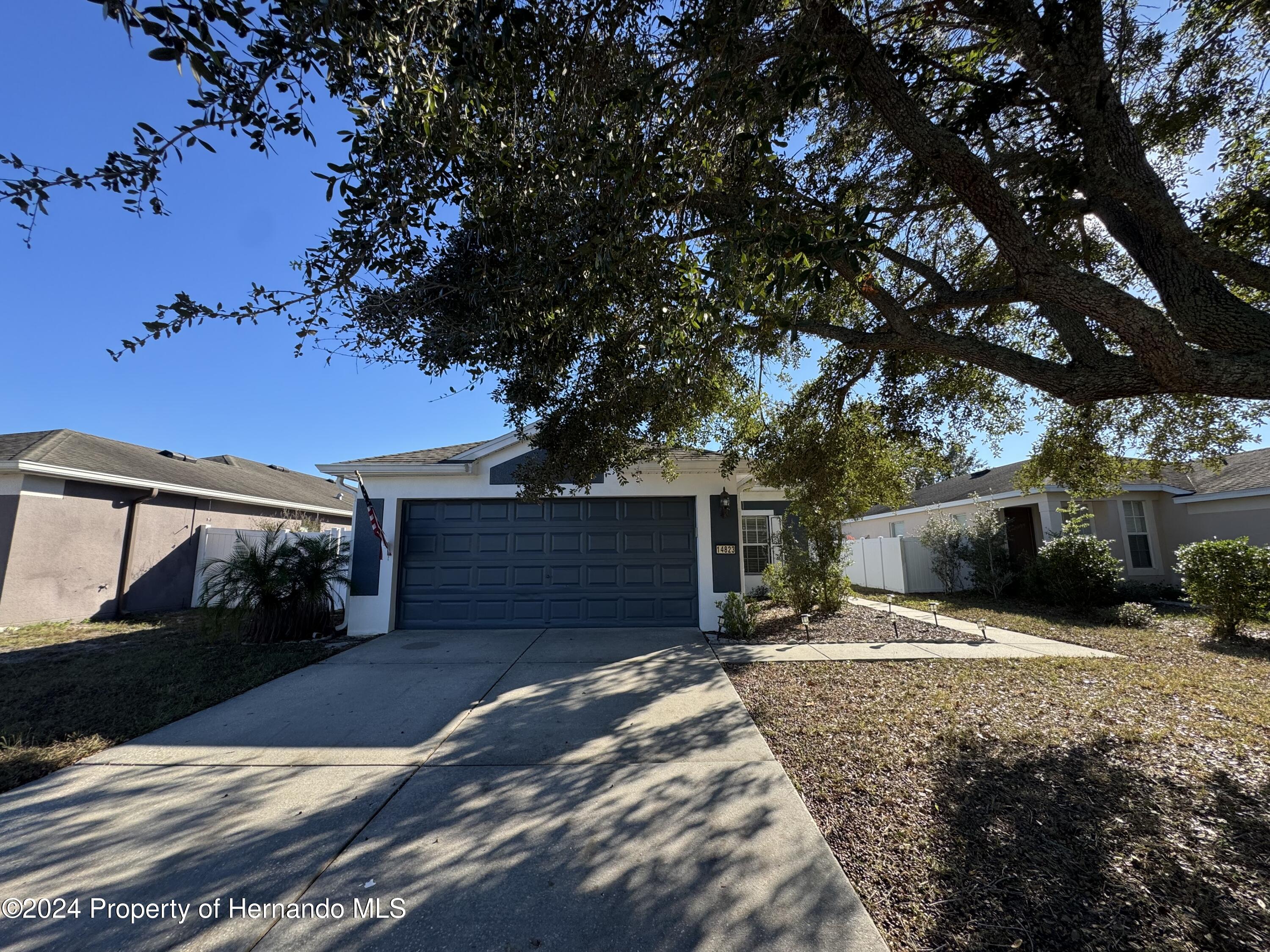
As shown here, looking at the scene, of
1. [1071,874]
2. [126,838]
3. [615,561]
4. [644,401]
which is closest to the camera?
[1071,874]

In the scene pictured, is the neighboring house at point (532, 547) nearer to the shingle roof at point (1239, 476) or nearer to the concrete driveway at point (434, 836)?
the concrete driveway at point (434, 836)

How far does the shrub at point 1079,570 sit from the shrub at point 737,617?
22.4 ft

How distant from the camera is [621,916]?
2.30 metres

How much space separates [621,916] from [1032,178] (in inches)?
268

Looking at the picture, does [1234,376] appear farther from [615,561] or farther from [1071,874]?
[615,561]

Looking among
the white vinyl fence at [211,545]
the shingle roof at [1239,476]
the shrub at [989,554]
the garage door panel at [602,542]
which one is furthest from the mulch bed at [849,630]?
the white vinyl fence at [211,545]

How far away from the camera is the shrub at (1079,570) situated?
997 cm

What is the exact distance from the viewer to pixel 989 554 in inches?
480

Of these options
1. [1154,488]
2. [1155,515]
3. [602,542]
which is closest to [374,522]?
[602,542]

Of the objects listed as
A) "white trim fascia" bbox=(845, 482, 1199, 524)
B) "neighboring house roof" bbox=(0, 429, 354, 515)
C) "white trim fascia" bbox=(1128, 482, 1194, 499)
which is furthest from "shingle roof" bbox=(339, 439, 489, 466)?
"white trim fascia" bbox=(1128, 482, 1194, 499)

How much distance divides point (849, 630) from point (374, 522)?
8.05 m

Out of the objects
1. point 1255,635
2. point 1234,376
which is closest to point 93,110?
point 1234,376

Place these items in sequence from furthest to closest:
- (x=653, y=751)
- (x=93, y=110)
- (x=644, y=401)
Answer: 1. (x=644, y=401)
2. (x=653, y=751)
3. (x=93, y=110)

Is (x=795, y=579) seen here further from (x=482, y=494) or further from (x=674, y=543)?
(x=482, y=494)
